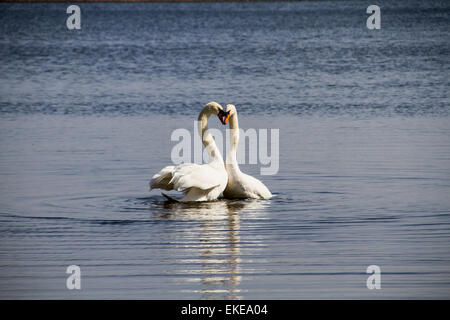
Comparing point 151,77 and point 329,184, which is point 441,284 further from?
point 151,77

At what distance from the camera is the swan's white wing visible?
1195cm

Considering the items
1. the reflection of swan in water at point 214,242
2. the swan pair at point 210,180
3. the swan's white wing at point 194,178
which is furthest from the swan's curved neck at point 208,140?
the reflection of swan in water at point 214,242

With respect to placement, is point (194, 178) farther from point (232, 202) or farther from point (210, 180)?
point (232, 202)

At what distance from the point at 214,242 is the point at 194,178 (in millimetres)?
2120

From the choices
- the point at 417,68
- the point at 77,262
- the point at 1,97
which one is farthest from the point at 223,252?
the point at 417,68

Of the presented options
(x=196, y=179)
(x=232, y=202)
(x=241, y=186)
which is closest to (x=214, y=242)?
(x=196, y=179)

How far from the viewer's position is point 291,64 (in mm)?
33906

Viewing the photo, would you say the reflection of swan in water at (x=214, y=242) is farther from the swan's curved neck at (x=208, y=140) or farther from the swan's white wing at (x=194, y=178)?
the swan's curved neck at (x=208, y=140)

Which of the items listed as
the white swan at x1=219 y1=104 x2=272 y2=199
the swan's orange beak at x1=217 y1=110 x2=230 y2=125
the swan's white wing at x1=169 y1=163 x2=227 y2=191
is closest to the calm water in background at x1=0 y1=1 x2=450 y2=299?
the white swan at x1=219 y1=104 x2=272 y2=199

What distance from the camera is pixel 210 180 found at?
12.2 m

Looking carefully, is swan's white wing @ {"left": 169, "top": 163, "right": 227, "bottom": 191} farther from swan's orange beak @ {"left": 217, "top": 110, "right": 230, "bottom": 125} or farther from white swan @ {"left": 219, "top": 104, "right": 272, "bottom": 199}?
swan's orange beak @ {"left": 217, "top": 110, "right": 230, "bottom": 125}

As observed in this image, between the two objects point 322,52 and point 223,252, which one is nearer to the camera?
point 223,252
